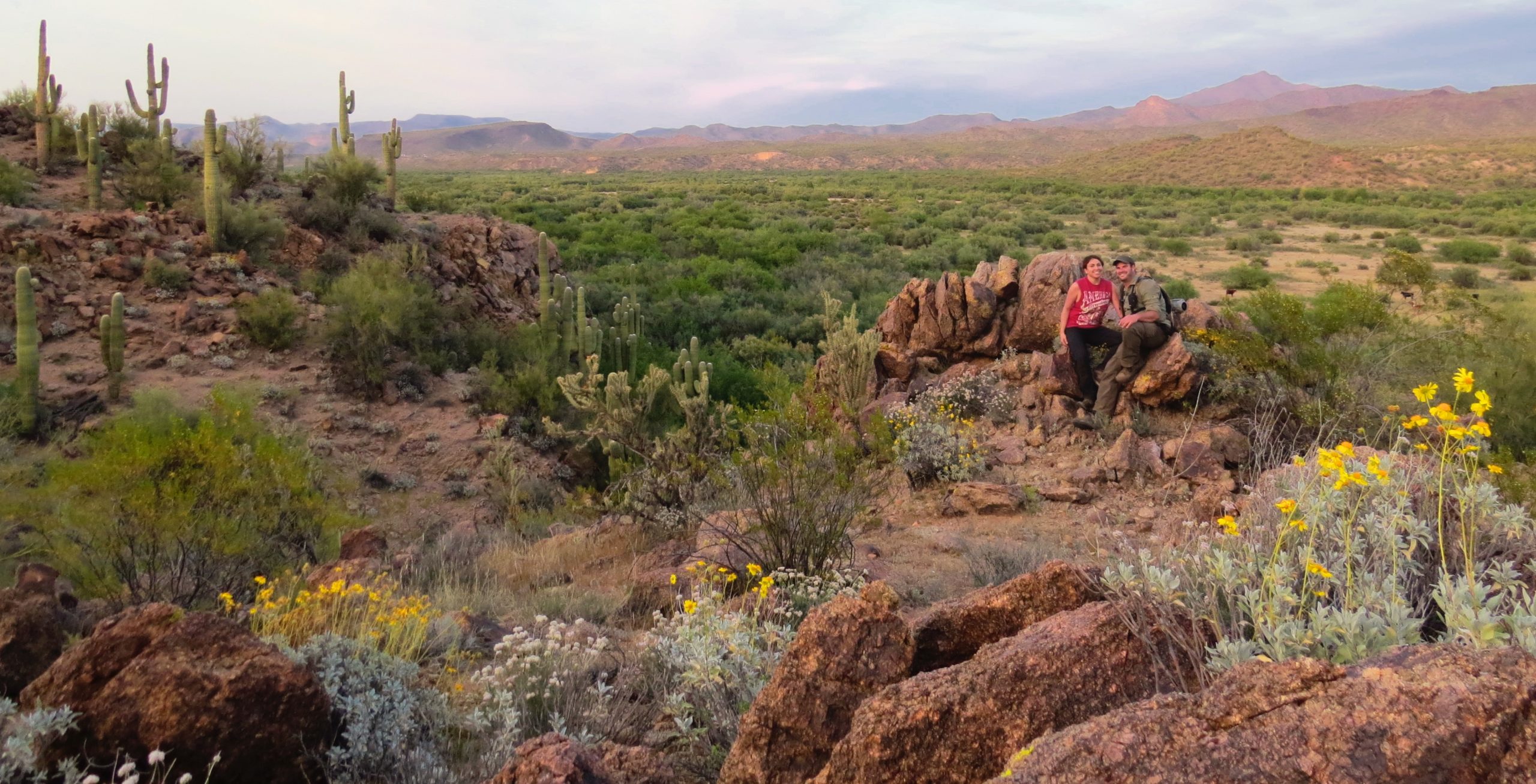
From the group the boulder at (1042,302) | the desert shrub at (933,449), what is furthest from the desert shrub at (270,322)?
the boulder at (1042,302)

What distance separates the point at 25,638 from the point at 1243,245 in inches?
1147

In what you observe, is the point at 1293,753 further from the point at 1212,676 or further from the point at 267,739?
the point at 267,739

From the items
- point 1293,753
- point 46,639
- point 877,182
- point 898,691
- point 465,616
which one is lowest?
point 465,616

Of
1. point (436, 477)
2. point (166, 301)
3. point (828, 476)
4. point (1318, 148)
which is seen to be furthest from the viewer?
point (1318, 148)

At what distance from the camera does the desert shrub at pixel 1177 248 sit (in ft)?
84.4

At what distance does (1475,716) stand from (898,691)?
1.10 metres

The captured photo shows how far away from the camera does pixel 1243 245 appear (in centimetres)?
2648

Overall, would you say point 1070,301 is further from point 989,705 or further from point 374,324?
point 374,324

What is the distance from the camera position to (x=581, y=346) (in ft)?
46.0

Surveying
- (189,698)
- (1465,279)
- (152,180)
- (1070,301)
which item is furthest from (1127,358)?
(1465,279)

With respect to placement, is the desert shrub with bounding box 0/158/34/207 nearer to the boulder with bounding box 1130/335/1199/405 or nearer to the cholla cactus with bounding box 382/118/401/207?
the cholla cactus with bounding box 382/118/401/207

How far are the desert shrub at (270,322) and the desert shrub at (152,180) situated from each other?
4.62 meters

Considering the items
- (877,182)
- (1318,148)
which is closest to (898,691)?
(877,182)


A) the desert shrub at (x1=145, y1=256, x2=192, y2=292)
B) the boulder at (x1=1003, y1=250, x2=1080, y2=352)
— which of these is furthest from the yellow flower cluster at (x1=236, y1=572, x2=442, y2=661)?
the desert shrub at (x1=145, y1=256, x2=192, y2=292)
